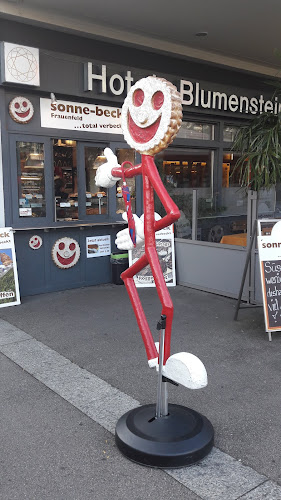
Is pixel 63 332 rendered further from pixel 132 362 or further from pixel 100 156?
Answer: pixel 100 156

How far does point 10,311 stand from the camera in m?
6.16

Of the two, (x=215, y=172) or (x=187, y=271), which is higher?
(x=215, y=172)

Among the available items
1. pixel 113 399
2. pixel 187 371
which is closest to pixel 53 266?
pixel 113 399

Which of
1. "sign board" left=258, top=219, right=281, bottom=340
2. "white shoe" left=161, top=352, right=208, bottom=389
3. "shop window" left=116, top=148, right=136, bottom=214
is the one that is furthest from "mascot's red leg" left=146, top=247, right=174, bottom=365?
"shop window" left=116, top=148, right=136, bottom=214

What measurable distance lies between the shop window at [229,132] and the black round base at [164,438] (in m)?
7.16

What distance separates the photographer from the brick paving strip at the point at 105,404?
8.30ft

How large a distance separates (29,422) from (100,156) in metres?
5.15

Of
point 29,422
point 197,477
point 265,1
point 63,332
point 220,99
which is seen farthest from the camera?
point 220,99

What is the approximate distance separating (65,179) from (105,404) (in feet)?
14.8

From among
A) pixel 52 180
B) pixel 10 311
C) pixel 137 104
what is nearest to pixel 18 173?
pixel 52 180

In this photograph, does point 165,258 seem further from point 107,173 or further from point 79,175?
point 107,173

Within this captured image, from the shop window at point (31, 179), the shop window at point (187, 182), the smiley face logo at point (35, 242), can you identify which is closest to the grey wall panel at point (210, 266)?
the shop window at point (187, 182)

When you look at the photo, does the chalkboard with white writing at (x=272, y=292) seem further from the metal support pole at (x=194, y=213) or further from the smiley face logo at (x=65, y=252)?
the smiley face logo at (x=65, y=252)

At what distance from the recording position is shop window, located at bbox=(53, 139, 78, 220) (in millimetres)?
7077
